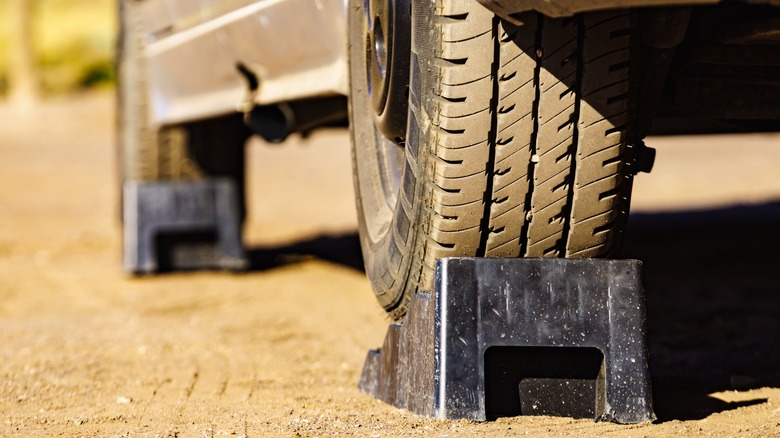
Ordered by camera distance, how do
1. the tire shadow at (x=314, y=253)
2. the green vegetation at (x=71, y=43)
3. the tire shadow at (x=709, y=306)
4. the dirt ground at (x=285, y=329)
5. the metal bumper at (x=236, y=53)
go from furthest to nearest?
1. the green vegetation at (x=71, y=43)
2. the tire shadow at (x=314, y=253)
3. the metal bumper at (x=236, y=53)
4. the tire shadow at (x=709, y=306)
5. the dirt ground at (x=285, y=329)

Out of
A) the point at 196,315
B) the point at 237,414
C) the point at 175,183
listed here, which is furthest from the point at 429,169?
the point at 175,183

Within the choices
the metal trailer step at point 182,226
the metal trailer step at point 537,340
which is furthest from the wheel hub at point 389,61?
the metal trailer step at point 182,226

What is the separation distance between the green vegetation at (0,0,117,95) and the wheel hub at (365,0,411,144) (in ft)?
76.1

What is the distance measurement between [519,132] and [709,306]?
7.55 feet

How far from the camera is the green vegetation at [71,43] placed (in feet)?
95.6

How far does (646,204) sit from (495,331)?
283 inches

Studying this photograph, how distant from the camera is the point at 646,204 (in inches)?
377

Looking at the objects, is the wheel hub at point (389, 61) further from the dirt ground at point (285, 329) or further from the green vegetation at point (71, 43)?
the green vegetation at point (71, 43)

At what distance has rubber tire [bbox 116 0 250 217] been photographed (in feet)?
20.9

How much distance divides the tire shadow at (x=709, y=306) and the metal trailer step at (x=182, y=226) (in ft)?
7.37

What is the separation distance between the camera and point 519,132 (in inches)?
100

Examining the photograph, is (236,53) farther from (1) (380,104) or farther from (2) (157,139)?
(2) (157,139)

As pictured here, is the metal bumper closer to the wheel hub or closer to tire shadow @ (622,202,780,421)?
the wheel hub

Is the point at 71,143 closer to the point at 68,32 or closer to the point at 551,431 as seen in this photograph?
the point at 551,431
